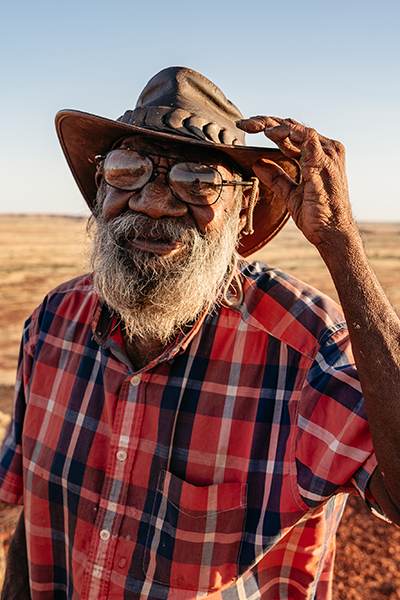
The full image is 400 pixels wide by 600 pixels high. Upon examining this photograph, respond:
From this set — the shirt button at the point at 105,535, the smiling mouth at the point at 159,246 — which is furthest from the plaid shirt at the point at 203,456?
the smiling mouth at the point at 159,246

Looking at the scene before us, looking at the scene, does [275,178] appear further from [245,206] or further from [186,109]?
[186,109]

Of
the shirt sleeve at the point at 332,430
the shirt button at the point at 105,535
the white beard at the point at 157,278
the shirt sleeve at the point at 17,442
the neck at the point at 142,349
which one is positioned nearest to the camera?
the shirt sleeve at the point at 332,430

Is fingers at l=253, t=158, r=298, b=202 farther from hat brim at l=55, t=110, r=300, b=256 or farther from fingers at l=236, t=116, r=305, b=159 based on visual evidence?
fingers at l=236, t=116, r=305, b=159

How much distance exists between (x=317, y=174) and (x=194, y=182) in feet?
2.08

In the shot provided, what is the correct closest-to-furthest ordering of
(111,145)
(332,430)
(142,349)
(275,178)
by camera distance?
(332,430), (275,178), (142,349), (111,145)

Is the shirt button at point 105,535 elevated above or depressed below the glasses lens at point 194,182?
below

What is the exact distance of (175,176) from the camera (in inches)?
81.5

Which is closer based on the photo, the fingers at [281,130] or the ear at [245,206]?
the fingers at [281,130]

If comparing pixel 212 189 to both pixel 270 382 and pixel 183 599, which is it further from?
pixel 183 599

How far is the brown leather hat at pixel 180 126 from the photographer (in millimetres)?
2059

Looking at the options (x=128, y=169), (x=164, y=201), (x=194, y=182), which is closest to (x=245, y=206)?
(x=194, y=182)

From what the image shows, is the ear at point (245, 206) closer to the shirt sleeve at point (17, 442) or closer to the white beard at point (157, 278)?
the white beard at point (157, 278)

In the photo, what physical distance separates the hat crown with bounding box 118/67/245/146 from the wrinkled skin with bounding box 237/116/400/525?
0.42 m

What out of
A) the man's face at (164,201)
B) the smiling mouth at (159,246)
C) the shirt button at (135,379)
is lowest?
the shirt button at (135,379)
